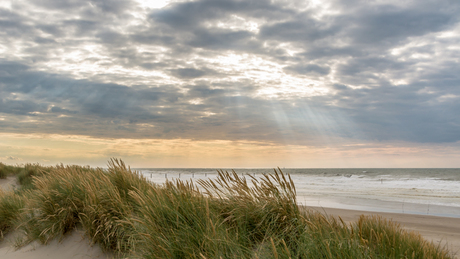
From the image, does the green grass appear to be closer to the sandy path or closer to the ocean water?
the ocean water

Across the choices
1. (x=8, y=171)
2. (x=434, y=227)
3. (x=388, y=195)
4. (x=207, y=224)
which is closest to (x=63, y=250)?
(x=207, y=224)

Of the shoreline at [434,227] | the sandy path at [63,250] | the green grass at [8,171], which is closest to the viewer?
the sandy path at [63,250]

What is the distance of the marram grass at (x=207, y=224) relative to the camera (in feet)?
9.36

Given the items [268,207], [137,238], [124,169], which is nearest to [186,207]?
[137,238]

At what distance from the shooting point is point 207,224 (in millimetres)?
3053

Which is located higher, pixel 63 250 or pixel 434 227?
pixel 63 250

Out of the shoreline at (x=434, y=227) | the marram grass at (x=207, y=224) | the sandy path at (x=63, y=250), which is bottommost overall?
the shoreline at (x=434, y=227)

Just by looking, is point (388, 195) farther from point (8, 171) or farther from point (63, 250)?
point (8, 171)

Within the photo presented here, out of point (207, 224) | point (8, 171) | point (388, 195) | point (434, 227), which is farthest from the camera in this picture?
point (388, 195)

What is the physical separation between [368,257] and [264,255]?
93cm

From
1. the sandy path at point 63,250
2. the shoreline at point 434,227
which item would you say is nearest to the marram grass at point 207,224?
the sandy path at point 63,250

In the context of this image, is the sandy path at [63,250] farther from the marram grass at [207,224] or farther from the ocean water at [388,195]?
the ocean water at [388,195]

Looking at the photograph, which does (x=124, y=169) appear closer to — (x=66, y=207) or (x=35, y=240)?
(x=66, y=207)

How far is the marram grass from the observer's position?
9.36 feet
